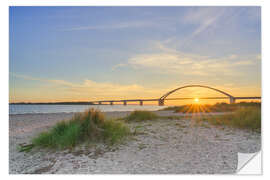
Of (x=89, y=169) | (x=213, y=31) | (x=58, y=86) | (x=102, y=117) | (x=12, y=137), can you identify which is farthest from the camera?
(x=58, y=86)

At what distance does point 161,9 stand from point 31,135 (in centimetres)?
305

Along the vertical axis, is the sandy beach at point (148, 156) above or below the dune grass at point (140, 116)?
below

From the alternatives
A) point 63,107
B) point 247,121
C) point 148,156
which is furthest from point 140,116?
point 63,107

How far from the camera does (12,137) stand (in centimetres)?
355

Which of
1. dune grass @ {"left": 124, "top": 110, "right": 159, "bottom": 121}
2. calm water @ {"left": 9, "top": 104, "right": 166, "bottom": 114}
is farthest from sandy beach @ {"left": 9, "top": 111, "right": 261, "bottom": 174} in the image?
dune grass @ {"left": 124, "top": 110, "right": 159, "bottom": 121}

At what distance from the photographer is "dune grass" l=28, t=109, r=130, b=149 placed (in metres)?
2.75

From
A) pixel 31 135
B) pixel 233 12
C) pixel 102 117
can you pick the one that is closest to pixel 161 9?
pixel 233 12

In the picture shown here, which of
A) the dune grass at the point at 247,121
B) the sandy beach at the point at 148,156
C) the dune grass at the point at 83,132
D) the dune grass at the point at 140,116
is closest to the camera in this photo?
the sandy beach at the point at 148,156

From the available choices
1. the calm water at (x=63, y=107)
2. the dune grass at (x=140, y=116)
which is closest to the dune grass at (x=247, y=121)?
the dune grass at (x=140, y=116)

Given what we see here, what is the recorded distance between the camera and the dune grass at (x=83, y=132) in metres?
2.75

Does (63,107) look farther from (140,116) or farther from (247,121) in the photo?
(247,121)

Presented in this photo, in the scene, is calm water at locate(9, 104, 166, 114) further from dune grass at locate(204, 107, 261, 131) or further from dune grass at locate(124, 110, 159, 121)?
dune grass at locate(204, 107, 261, 131)

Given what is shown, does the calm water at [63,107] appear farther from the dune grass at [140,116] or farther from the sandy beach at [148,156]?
the sandy beach at [148,156]
